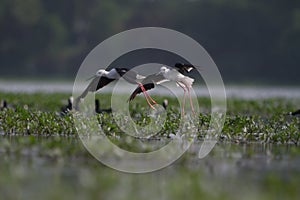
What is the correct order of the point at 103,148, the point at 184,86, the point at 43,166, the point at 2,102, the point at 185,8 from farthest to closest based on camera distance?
the point at 185,8, the point at 2,102, the point at 184,86, the point at 103,148, the point at 43,166

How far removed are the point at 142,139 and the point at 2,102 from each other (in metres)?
5.75

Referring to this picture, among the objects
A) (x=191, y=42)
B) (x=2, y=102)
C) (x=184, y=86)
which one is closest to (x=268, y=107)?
(x=184, y=86)

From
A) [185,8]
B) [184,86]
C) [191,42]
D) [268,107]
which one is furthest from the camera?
[185,8]

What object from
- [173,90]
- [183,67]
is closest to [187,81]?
[183,67]

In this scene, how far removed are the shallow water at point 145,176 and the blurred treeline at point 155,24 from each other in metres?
29.4

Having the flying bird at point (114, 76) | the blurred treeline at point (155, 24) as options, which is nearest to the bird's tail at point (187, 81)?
the flying bird at point (114, 76)

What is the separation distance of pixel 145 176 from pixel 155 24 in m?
40.5

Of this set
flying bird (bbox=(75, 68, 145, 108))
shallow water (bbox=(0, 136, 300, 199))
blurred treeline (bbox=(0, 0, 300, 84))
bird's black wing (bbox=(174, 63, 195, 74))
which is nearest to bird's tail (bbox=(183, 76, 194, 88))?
bird's black wing (bbox=(174, 63, 195, 74))

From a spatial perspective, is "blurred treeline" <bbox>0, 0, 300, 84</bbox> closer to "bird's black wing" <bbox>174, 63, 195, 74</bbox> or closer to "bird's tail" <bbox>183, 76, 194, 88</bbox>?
"bird's tail" <bbox>183, 76, 194, 88</bbox>

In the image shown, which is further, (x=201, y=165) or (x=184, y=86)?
(x=184, y=86)

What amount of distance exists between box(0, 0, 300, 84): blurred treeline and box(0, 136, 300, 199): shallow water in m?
29.4

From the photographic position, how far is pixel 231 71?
129ft

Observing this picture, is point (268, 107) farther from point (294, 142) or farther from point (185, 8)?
point (185, 8)

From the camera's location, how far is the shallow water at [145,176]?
6176mm
